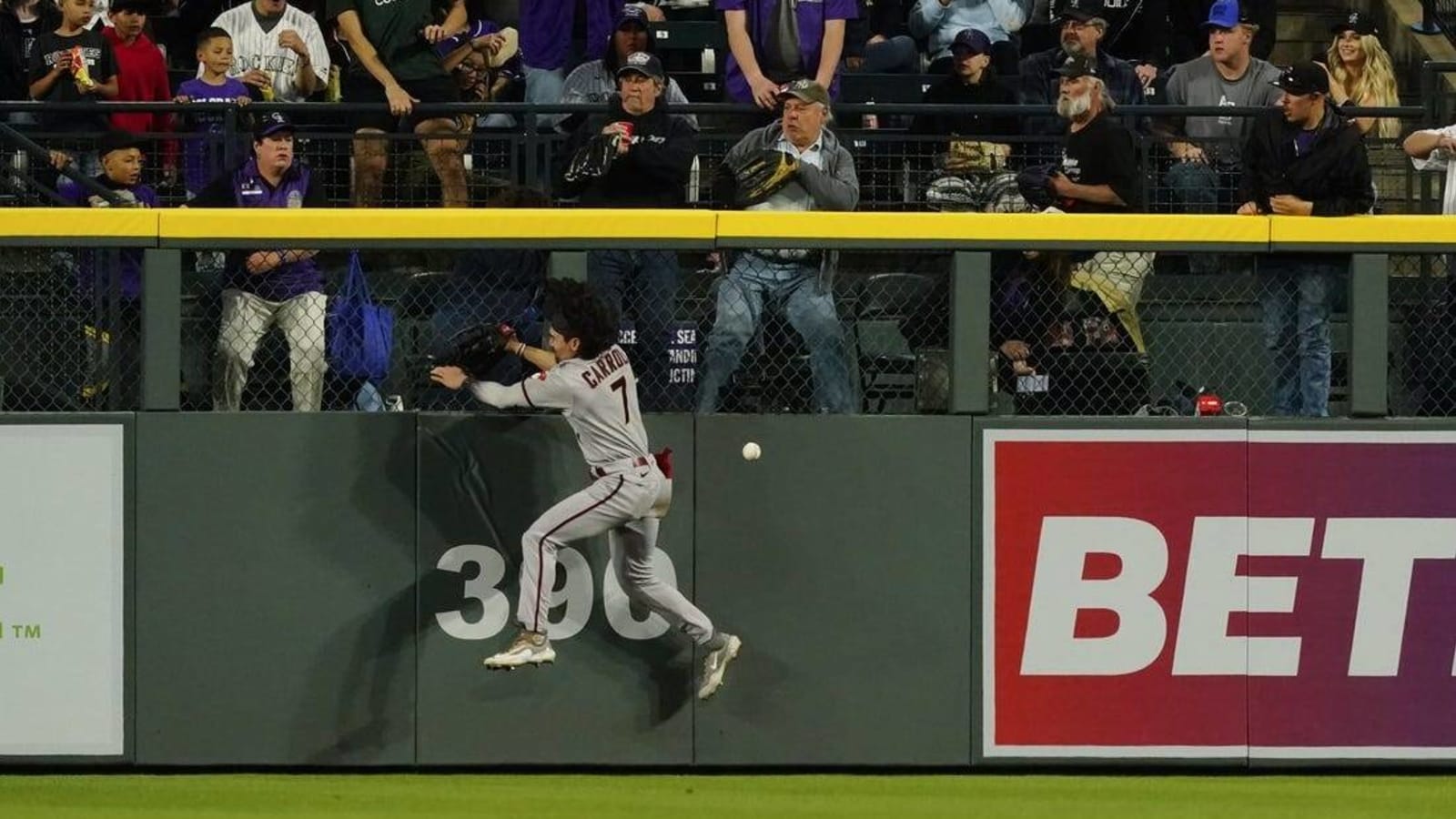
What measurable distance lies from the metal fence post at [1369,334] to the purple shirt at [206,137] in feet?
21.5

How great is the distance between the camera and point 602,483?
900 centimetres

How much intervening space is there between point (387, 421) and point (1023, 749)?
2.82 meters

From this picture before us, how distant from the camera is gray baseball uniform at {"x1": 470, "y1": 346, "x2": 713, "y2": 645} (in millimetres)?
9000

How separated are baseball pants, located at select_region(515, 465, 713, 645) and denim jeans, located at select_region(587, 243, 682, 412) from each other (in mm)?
664

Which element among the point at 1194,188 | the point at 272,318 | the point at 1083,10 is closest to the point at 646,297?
the point at 272,318

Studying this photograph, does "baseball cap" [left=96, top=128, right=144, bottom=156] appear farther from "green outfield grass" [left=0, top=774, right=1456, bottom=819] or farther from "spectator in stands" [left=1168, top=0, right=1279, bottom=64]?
"spectator in stands" [left=1168, top=0, right=1279, bottom=64]

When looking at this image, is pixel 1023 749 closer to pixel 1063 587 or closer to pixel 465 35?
pixel 1063 587

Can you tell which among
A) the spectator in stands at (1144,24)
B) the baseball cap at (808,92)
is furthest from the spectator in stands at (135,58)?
the spectator in stands at (1144,24)

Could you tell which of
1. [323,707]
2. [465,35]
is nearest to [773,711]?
[323,707]

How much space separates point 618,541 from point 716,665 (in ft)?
→ 2.01

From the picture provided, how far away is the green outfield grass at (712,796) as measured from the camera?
28.3ft

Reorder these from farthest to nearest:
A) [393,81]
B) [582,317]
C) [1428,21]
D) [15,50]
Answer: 1. [1428,21]
2. [15,50]
3. [393,81]
4. [582,317]

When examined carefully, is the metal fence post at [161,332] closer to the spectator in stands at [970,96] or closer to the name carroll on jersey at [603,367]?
the name carroll on jersey at [603,367]

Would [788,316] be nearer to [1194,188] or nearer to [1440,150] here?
[1440,150]
